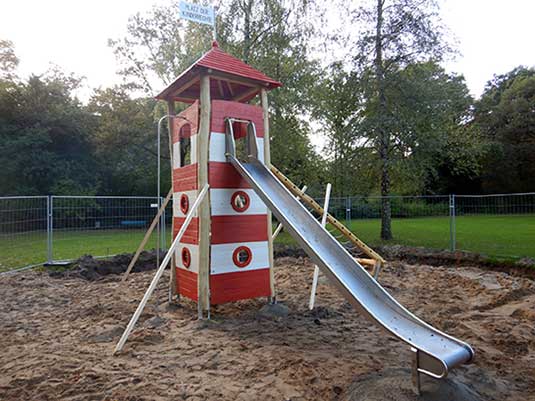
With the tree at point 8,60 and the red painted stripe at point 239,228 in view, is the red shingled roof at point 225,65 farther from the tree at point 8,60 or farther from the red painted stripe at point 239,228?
the tree at point 8,60

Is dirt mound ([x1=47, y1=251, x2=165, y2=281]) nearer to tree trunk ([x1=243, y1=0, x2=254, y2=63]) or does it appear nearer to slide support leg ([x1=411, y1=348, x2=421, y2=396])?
slide support leg ([x1=411, y1=348, x2=421, y2=396])

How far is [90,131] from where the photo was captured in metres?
20.7

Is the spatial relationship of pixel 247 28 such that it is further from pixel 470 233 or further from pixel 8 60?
pixel 8 60

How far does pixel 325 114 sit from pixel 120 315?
36.8 feet

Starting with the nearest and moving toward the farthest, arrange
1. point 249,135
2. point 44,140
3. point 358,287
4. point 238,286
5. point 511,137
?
point 358,287
point 238,286
point 249,135
point 44,140
point 511,137

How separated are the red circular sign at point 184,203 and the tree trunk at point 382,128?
309 inches

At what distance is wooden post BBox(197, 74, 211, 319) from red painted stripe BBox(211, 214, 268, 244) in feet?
0.51

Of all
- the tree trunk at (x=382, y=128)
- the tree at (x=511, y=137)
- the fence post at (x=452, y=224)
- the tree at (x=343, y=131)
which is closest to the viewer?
the fence post at (x=452, y=224)

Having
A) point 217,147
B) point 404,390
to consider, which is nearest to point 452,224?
point 217,147

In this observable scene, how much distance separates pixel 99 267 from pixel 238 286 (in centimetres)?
463

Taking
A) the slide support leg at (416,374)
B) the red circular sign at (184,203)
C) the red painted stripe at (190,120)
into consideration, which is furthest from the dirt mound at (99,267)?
the slide support leg at (416,374)

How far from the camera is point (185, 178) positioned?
510cm

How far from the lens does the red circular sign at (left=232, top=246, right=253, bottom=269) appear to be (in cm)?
476

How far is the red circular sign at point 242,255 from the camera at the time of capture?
15.6ft
